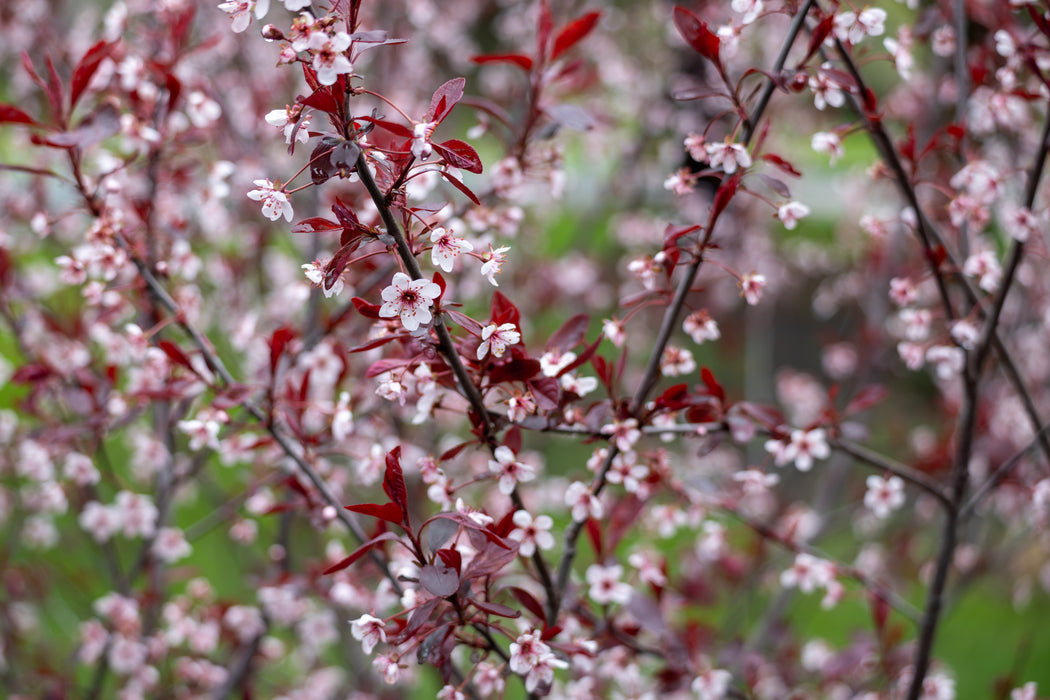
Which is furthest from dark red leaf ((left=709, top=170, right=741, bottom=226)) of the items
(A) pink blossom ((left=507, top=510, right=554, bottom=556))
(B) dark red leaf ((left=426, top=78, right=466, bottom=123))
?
(A) pink blossom ((left=507, top=510, right=554, bottom=556))

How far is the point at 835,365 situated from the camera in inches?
127

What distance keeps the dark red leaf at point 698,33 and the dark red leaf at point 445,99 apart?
345mm

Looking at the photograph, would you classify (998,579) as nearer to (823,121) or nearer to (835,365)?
(835,365)

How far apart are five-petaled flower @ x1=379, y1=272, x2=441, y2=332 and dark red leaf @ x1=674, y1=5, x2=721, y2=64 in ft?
1.75

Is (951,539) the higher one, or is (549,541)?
(951,539)

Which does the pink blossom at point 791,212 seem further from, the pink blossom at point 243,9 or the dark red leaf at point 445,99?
the pink blossom at point 243,9

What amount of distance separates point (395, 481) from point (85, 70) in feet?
2.74

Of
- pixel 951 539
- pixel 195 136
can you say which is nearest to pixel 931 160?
pixel 951 539

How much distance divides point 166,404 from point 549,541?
1.25 meters

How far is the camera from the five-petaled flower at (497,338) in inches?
40.5

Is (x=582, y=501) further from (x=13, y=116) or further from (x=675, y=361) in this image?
(x=13, y=116)

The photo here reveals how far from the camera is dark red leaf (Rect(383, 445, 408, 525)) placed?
3.43 ft

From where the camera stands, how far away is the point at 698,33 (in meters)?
1.17

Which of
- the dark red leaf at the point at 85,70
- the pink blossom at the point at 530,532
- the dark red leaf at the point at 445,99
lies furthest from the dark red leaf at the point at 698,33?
the dark red leaf at the point at 85,70
